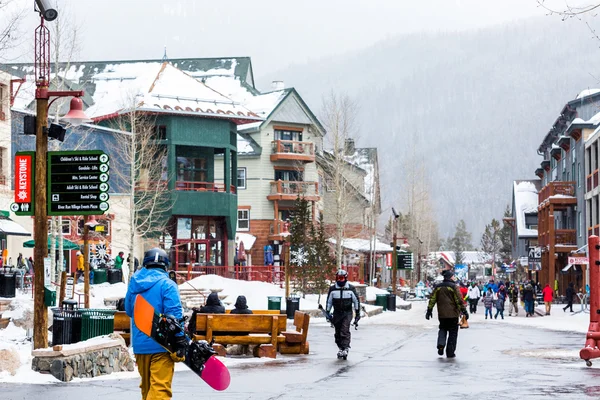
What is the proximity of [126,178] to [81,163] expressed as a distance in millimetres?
35002

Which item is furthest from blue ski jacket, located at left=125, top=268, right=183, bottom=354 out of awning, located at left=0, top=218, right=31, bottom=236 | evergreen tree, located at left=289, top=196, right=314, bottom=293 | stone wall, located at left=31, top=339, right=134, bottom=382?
evergreen tree, located at left=289, top=196, right=314, bottom=293

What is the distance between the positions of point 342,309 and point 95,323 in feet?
15.2

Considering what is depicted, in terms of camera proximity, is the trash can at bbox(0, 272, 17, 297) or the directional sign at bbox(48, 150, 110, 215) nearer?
the directional sign at bbox(48, 150, 110, 215)

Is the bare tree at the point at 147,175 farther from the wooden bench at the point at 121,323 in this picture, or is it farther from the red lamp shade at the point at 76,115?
the red lamp shade at the point at 76,115

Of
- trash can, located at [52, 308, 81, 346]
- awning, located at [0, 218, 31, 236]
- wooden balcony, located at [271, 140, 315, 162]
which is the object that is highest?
wooden balcony, located at [271, 140, 315, 162]

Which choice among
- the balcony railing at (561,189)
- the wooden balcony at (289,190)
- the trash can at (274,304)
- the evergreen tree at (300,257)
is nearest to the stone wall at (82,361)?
the trash can at (274,304)

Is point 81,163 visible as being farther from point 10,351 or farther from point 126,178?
point 126,178

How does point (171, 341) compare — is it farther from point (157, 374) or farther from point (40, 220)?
point (40, 220)

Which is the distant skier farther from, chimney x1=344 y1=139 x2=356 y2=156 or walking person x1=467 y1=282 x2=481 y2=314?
chimney x1=344 y1=139 x2=356 y2=156

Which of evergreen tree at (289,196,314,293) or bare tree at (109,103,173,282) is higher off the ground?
bare tree at (109,103,173,282)

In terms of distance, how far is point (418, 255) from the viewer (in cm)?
9769

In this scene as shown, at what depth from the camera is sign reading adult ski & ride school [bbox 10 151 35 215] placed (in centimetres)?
1772

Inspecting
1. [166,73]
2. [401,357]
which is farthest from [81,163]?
[166,73]

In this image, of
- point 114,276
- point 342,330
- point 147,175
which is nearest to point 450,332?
point 342,330
